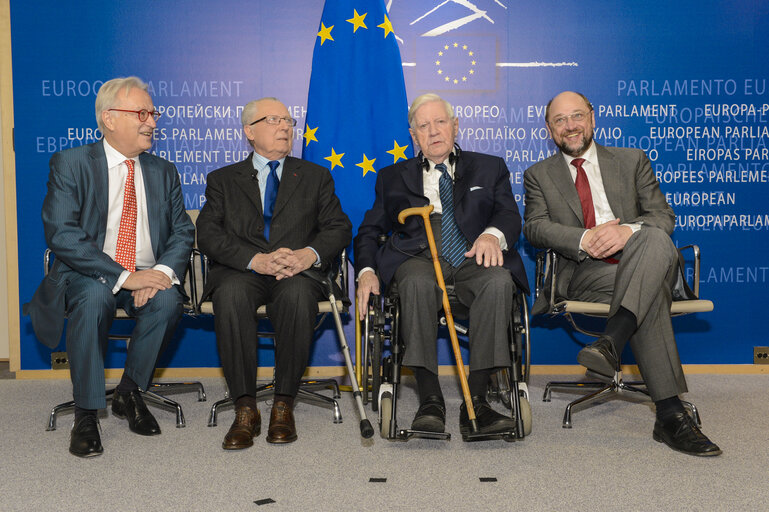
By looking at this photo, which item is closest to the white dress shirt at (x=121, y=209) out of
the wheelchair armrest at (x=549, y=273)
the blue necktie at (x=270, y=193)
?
the blue necktie at (x=270, y=193)

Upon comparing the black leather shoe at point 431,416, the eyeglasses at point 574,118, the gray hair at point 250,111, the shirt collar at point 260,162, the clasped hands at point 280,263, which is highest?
the gray hair at point 250,111

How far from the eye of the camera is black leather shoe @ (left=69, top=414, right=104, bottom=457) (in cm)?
260

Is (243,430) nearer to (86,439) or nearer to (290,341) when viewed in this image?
(290,341)

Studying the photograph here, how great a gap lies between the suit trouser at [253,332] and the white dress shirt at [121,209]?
0.34 m

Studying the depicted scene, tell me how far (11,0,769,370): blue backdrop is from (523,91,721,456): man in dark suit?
28.3 inches

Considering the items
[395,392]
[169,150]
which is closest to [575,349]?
[395,392]

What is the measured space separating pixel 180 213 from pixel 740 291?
306 cm

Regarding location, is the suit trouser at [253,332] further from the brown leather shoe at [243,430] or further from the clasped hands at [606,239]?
the clasped hands at [606,239]

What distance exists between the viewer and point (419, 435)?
2564 millimetres

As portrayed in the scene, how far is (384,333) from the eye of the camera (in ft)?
9.83

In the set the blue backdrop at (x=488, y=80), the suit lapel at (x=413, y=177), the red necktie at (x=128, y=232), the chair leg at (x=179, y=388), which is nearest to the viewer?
the red necktie at (x=128, y=232)

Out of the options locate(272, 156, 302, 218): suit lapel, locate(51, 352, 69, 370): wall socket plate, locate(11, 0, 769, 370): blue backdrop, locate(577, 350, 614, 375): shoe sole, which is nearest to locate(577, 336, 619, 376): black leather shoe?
Answer: locate(577, 350, 614, 375): shoe sole

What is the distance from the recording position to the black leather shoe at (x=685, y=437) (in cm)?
252

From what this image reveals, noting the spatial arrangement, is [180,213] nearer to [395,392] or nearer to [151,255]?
[151,255]
